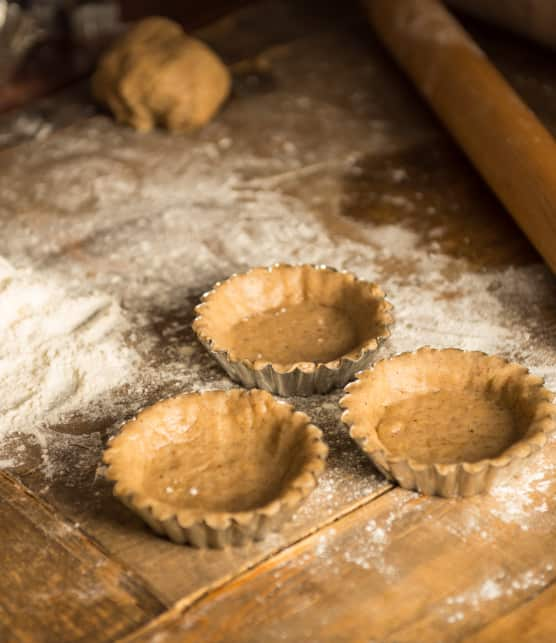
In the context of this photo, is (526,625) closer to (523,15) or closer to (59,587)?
(59,587)

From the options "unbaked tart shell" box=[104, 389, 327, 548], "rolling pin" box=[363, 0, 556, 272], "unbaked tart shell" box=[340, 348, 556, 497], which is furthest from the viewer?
"rolling pin" box=[363, 0, 556, 272]

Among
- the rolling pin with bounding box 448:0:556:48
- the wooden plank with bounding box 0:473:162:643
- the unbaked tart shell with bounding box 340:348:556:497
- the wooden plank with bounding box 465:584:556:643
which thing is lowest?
the wooden plank with bounding box 465:584:556:643

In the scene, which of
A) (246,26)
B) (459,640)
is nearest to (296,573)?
(459,640)

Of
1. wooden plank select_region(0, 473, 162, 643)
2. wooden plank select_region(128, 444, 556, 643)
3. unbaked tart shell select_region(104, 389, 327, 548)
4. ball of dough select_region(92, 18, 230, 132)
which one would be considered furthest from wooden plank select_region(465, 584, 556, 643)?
ball of dough select_region(92, 18, 230, 132)

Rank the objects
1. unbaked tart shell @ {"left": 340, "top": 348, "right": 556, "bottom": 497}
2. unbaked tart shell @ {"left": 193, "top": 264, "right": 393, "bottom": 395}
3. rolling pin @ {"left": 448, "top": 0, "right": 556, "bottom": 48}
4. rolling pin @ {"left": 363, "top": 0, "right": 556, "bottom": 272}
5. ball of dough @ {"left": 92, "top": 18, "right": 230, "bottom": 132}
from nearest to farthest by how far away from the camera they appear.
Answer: unbaked tart shell @ {"left": 340, "top": 348, "right": 556, "bottom": 497} → unbaked tart shell @ {"left": 193, "top": 264, "right": 393, "bottom": 395} → rolling pin @ {"left": 363, "top": 0, "right": 556, "bottom": 272} → ball of dough @ {"left": 92, "top": 18, "right": 230, "bottom": 132} → rolling pin @ {"left": 448, "top": 0, "right": 556, "bottom": 48}

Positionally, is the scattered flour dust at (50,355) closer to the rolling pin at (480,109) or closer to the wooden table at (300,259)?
the wooden table at (300,259)

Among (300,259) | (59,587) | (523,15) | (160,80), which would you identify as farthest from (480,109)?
(59,587)

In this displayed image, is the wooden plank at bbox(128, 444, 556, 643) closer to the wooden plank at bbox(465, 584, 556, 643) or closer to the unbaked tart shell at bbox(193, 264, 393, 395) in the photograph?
the wooden plank at bbox(465, 584, 556, 643)

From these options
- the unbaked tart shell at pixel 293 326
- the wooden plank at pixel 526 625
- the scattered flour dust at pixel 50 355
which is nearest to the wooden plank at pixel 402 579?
the wooden plank at pixel 526 625
